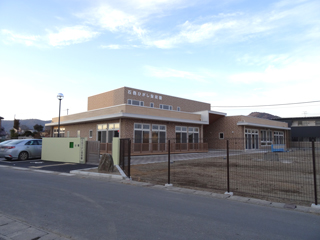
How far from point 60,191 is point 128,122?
46.8 feet

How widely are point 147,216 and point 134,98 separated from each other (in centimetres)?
2660

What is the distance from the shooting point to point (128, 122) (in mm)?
21922

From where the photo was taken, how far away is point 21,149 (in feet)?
58.4

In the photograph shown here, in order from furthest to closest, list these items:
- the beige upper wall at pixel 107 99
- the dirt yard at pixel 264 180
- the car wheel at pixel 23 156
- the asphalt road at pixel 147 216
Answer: the beige upper wall at pixel 107 99 → the car wheel at pixel 23 156 → the dirt yard at pixel 264 180 → the asphalt road at pixel 147 216

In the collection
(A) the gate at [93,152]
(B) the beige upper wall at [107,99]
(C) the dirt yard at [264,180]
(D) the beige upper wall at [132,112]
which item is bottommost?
(C) the dirt yard at [264,180]

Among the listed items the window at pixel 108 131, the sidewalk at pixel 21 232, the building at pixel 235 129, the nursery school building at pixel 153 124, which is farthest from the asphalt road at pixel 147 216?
the building at pixel 235 129

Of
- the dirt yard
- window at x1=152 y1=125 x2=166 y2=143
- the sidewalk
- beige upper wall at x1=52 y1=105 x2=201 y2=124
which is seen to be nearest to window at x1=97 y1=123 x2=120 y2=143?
beige upper wall at x1=52 y1=105 x2=201 y2=124

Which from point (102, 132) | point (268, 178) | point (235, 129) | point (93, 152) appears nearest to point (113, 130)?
point (102, 132)

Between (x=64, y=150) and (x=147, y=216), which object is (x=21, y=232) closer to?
(x=147, y=216)

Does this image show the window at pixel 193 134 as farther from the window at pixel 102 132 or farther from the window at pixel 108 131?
A: the window at pixel 102 132

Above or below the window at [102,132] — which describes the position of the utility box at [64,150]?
below

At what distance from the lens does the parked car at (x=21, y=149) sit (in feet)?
56.9

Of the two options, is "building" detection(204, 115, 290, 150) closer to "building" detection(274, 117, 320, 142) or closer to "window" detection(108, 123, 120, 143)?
"window" detection(108, 123, 120, 143)

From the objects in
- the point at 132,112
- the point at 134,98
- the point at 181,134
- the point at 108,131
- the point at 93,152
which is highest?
the point at 134,98
